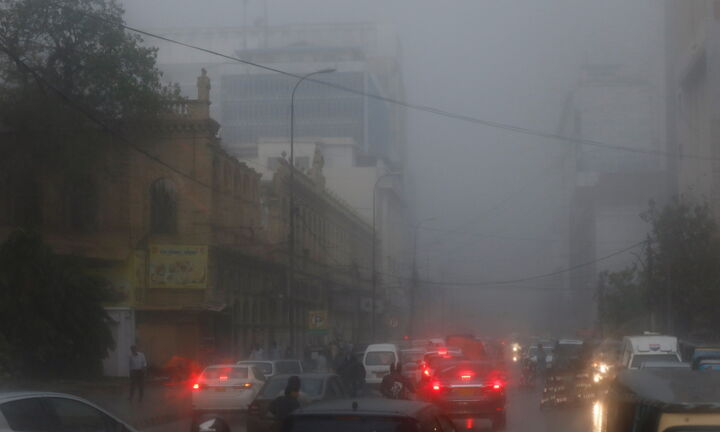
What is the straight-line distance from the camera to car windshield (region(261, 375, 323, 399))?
19.9 meters

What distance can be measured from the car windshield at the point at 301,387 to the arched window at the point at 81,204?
3091 cm

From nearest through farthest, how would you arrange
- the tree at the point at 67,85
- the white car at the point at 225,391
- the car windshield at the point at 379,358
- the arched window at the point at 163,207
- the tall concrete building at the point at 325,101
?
the white car at the point at 225,391 < the car windshield at the point at 379,358 < the tree at the point at 67,85 < the arched window at the point at 163,207 < the tall concrete building at the point at 325,101

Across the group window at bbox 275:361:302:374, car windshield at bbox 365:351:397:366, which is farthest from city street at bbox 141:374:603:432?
car windshield at bbox 365:351:397:366

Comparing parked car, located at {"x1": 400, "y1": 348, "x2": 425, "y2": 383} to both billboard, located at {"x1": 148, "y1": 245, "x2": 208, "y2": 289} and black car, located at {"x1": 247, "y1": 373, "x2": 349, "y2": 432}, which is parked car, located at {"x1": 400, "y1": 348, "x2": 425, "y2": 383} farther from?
black car, located at {"x1": 247, "y1": 373, "x2": 349, "y2": 432}

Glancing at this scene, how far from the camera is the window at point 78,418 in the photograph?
10812mm

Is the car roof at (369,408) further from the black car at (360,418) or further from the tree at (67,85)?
the tree at (67,85)

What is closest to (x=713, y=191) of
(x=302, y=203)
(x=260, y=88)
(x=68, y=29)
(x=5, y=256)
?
(x=302, y=203)

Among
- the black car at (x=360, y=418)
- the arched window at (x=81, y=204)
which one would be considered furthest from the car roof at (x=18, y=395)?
the arched window at (x=81, y=204)

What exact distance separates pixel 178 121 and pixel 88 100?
4.26 meters

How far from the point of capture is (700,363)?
19.6 m

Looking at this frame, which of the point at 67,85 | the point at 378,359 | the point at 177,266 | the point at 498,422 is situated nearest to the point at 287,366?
the point at 378,359

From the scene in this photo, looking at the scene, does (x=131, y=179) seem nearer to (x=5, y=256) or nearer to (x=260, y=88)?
(x=5, y=256)

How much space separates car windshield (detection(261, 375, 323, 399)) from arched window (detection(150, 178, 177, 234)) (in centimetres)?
2976

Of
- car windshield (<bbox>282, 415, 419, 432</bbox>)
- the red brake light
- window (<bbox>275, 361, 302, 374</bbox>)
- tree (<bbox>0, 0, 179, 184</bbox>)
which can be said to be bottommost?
window (<bbox>275, 361, 302, 374</bbox>)
